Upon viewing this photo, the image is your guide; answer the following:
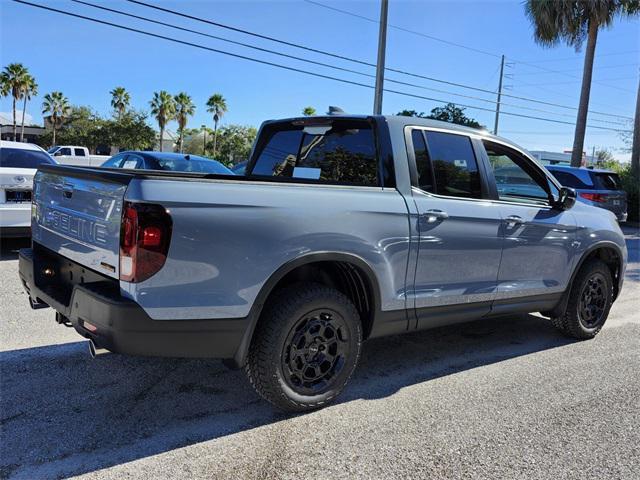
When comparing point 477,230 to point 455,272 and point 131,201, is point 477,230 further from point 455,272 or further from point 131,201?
point 131,201

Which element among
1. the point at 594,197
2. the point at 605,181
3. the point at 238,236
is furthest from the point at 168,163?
the point at 605,181

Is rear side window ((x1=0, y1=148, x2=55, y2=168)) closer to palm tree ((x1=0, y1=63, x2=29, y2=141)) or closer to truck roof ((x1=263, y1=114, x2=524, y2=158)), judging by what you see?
truck roof ((x1=263, y1=114, x2=524, y2=158))

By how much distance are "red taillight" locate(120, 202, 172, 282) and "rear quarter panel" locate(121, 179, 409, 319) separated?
0.03m

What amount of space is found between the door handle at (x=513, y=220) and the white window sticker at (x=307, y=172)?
60.0 inches

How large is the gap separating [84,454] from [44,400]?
2.58 feet

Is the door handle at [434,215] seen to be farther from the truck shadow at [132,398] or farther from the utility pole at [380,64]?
the utility pole at [380,64]

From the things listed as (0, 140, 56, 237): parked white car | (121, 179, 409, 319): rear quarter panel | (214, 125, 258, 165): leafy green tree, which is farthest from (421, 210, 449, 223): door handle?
Answer: (214, 125, 258, 165): leafy green tree

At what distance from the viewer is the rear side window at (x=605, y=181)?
1403cm

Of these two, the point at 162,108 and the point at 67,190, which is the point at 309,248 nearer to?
the point at 67,190

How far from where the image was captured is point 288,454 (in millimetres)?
2900

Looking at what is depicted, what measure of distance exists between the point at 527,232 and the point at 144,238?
311 cm

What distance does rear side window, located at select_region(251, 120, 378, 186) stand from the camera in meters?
3.88

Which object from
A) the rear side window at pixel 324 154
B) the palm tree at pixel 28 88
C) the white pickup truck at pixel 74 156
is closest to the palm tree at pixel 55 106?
the palm tree at pixel 28 88

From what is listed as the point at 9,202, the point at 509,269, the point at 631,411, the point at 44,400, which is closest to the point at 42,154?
the point at 9,202
